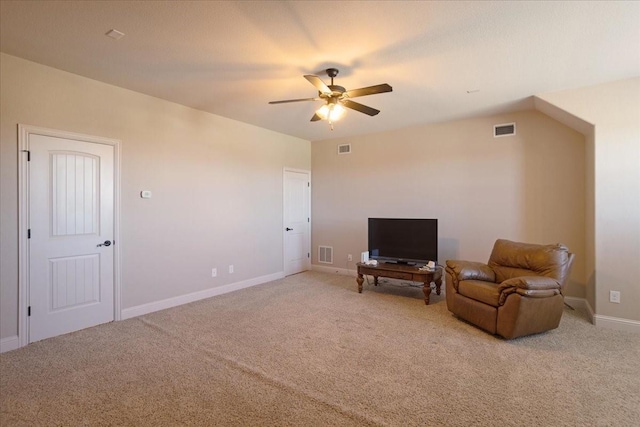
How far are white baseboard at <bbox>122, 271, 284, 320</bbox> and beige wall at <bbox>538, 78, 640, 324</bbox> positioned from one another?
4.70 m

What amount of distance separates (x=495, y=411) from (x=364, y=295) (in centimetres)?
276

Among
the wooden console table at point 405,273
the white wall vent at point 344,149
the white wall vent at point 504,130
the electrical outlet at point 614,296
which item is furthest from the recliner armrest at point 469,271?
the white wall vent at point 344,149

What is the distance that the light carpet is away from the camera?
6.64 feet

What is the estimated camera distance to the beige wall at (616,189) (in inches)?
133

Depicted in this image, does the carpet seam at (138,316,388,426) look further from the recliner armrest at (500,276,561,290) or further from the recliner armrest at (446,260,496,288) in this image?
the recliner armrest at (446,260,496,288)

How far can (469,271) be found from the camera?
12.3ft

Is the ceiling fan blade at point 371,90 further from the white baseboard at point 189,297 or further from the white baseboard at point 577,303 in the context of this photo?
the white baseboard at point 577,303

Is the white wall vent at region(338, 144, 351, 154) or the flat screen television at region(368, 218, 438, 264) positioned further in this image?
the white wall vent at region(338, 144, 351, 154)

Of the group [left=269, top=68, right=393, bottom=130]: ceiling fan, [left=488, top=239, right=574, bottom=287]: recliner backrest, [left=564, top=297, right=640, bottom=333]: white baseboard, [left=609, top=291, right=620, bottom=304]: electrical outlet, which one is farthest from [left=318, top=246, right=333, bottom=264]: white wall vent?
[left=609, top=291, right=620, bottom=304]: electrical outlet

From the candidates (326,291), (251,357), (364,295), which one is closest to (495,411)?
(251,357)

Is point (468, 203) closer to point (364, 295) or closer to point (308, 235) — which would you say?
point (364, 295)

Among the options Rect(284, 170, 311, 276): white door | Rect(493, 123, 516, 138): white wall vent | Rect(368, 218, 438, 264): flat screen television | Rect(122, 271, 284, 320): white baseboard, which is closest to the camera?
Rect(122, 271, 284, 320): white baseboard

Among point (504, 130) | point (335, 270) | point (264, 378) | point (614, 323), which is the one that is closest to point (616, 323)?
point (614, 323)

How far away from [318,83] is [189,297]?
3.45 metres
